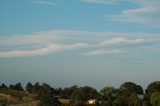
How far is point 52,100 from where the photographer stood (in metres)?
139

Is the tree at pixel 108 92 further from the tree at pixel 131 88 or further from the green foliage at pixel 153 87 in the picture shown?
the green foliage at pixel 153 87

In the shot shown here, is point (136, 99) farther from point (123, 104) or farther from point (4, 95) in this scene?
point (4, 95)

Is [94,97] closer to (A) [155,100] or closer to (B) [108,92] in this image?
(B) [108,92]

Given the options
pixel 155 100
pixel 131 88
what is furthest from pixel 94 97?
pixel 155 100

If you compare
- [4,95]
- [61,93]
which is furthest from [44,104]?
[61,93]

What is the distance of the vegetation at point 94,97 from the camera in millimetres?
139500

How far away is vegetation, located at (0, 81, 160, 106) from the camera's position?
458ft

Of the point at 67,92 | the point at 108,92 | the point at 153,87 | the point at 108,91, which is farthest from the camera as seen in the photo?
the point at 67,92

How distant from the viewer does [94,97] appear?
Answer: 593 feet

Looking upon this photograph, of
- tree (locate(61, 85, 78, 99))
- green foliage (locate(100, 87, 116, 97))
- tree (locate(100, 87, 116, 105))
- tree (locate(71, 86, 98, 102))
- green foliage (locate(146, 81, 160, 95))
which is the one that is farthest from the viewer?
tree (locate(61, 85, 78, 99))

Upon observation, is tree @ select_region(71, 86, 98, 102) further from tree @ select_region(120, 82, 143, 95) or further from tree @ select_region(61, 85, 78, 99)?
tree @ select_region(120, 82, 143, 95)

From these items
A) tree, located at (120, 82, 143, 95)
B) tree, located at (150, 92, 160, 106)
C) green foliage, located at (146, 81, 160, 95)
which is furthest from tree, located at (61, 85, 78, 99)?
tree, located at (150, 92, 160, 106)

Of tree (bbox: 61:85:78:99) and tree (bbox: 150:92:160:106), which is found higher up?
tree (bbox: 61:85:78:99)

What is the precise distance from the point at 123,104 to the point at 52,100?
865 inches
